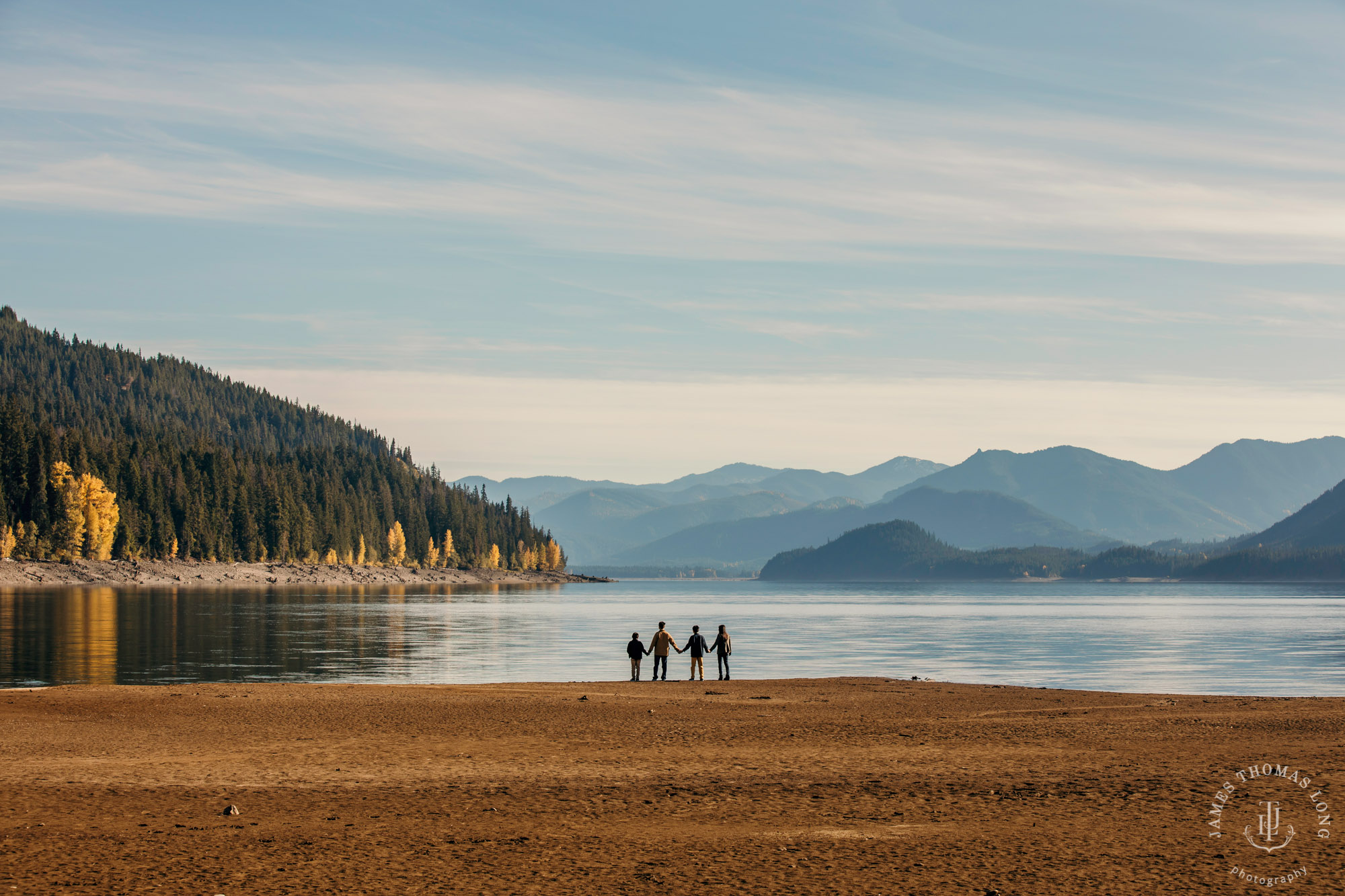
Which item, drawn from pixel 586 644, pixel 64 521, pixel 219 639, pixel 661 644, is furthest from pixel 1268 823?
pixel 64 521

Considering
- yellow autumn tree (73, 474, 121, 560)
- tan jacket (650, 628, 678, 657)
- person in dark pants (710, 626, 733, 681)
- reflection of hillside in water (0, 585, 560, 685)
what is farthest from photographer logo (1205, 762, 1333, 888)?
yellow autumn tree (73, 474, 121, 560)

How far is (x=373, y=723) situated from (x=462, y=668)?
86.9 feet

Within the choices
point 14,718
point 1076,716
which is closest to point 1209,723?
point 1076,716

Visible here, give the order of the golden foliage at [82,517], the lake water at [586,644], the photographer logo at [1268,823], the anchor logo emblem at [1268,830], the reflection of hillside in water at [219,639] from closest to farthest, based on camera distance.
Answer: the photographer logo at [1268,823] < the anchor logo emblem at [1268,830] < the reflection of hillside in water at [219,639] < the lake water at [586,644] < the golden foliage at [82,517]

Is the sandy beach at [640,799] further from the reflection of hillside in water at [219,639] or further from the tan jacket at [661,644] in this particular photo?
the reflection of hillside in water at [219,639]

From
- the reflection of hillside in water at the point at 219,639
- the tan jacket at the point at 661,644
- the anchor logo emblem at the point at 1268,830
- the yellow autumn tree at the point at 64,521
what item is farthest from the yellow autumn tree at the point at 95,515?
the anchor logo emblem at the point at 1268,830

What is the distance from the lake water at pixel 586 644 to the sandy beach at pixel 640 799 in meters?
18.7

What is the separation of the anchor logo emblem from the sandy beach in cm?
25

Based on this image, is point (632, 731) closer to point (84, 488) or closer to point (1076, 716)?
point (1076, 716)

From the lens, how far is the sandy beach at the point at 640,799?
15.9 meters

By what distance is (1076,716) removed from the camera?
35531mm

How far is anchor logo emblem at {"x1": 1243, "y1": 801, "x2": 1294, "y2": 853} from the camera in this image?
683 inches

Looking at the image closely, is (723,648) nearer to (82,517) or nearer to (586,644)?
(586,644)

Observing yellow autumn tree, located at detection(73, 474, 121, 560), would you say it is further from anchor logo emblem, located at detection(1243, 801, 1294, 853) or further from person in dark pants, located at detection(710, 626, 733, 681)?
anchor logo emblem, located at detection(1243, 801, 1294, 853)
